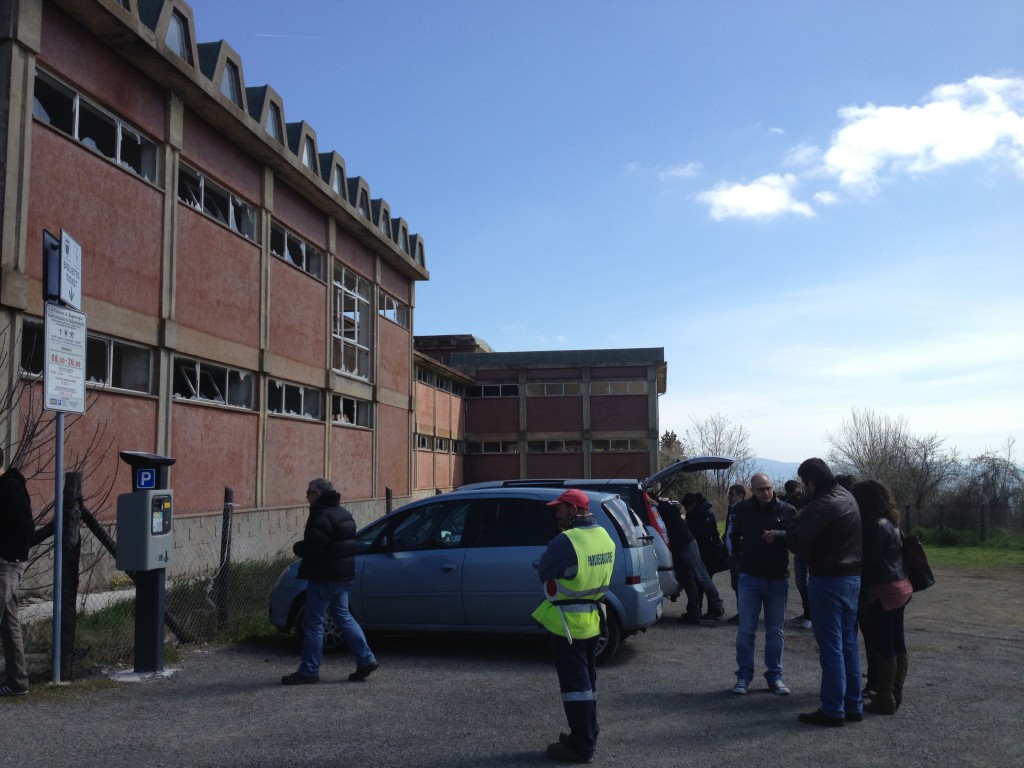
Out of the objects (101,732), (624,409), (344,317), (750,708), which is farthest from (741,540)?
(624,409)

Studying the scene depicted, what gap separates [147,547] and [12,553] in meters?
1.24

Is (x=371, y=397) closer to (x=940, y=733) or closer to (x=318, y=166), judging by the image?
(x=318, y=166)

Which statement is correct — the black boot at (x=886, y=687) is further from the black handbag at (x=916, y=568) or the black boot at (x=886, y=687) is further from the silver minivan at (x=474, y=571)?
the silver minivan at (x=474, y=571)

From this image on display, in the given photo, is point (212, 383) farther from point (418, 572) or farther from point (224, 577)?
point (418, 572)

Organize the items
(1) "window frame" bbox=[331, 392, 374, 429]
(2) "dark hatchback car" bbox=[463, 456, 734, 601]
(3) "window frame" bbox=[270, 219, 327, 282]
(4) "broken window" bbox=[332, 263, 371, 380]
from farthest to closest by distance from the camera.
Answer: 1. (4) "broken window" bbox=[332, 263, 371, 380]
2. (1) "window frame" bbox=[331, 392, 374, 429]
3. (3) "window frame" bbox=[270, 219, 327, 282]
4. (2) "dark hatchback car" bbox=[463, 456, 734, 601]

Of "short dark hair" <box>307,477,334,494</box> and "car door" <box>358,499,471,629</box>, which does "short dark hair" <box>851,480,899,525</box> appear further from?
"short dark hair" <box>307,477,334,494</box>

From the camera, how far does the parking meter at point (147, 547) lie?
781cm

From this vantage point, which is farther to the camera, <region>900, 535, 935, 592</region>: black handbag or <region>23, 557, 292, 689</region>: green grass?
<region>23, 557, 292, 689</region>: green grass

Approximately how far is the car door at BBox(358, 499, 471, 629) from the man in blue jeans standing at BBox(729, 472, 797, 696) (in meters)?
2.73

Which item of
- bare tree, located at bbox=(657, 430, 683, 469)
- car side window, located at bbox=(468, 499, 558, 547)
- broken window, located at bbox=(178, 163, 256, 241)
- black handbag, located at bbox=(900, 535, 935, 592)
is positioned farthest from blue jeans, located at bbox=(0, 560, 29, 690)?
bare tree, located at bbox=(657, 430, 683, 469)

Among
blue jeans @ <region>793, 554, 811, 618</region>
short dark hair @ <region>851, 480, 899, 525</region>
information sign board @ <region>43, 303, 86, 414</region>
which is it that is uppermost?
information sign board @ <region>43, 303, 86, 414</region>

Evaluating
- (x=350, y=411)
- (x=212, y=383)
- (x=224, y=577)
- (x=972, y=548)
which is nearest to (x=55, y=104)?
(x=212, y=383)

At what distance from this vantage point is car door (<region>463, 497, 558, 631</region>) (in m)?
8.60

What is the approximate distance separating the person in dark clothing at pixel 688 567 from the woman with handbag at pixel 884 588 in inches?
184
